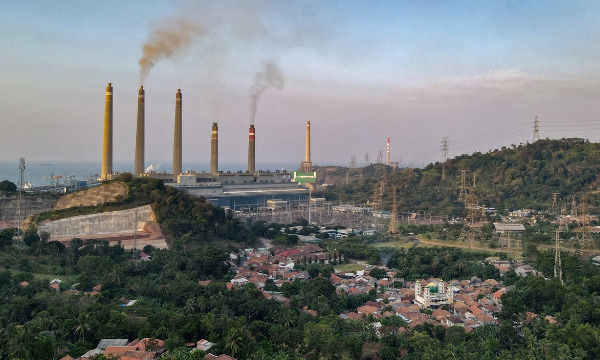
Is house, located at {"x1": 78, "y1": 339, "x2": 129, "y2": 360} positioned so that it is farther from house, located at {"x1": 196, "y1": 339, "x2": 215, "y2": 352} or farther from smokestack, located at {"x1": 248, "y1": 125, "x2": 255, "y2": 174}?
smokestack, located at {"x1": 248, "y1": 125, "x2": 255, "y2": 174}

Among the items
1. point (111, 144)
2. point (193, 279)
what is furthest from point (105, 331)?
point (111, 144)

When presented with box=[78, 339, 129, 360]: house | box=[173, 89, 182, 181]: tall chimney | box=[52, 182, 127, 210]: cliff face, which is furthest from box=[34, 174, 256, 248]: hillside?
box=[78, 339, 129, 360]: house

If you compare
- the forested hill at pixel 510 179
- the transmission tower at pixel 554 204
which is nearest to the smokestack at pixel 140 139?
the forested hill at pixel 510 179

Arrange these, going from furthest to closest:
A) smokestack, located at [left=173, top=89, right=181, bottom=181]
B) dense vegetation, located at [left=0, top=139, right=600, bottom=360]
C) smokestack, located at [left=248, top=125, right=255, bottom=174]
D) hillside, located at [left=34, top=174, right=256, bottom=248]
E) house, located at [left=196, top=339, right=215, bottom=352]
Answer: smokestack, located at [left=248, top=125, right=255, bottom=174], smokestack, located at [left=173, top=89, right=181, bottom=181], hillside, located at [left=34, top=174, right=256, bottom=248], dense vegetation, located at [left=0, top=139, right=600, bottom=360], house, located at [left=196, top=339, right=215, bottom=352]

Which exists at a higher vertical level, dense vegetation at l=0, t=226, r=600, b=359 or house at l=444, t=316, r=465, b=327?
dense vegetation at l=0, t=226, r=600, b=359

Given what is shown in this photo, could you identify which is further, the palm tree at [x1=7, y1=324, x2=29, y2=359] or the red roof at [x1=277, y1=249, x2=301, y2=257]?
the red roof at [x1=277, y1=249, x2=301, y2=257]
